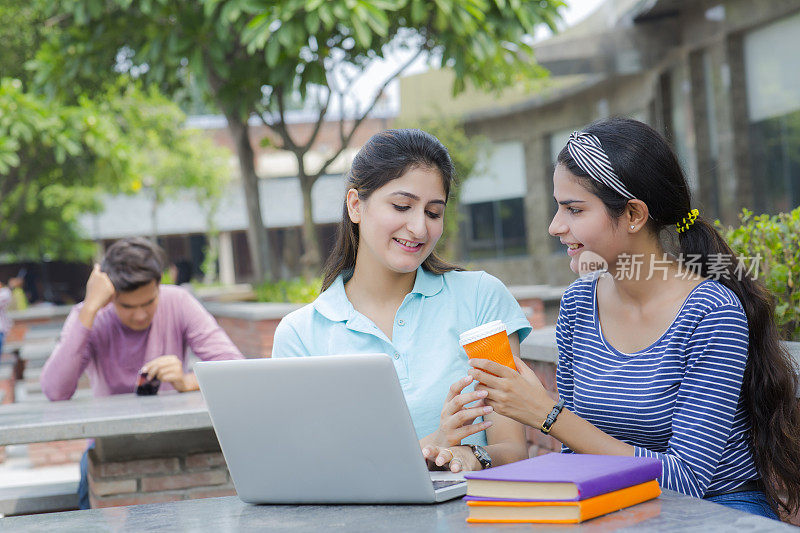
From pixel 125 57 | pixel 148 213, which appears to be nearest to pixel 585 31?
pixel 125 57

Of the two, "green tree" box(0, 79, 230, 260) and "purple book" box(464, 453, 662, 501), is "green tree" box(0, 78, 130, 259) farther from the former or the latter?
"purple book" box(464, 453, 662, 501)

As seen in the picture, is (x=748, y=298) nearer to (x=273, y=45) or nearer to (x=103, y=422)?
(x=103, y=422)

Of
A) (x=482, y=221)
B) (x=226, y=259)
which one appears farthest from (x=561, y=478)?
(x=226, y=259)

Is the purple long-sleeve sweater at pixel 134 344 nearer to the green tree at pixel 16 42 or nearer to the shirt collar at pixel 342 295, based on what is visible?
the shirt collar at pixel 342 295

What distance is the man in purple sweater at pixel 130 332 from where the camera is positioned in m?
4.14

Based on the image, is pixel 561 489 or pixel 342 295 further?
pixel 342 295

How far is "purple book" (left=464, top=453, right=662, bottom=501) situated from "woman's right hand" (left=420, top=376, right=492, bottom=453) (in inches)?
10.8

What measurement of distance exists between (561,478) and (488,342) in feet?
1.18

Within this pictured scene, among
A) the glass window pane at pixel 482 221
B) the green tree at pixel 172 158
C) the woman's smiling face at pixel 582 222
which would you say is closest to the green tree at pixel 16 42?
the green tree at pixel 172 158

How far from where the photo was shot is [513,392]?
1948mm

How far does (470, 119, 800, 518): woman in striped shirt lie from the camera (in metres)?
2.11

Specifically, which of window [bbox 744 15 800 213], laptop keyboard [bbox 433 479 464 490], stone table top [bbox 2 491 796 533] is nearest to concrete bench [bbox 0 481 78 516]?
stone table top [bbox 2 491 796 533]

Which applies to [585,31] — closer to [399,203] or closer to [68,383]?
[68,383]

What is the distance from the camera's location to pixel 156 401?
3764mm
